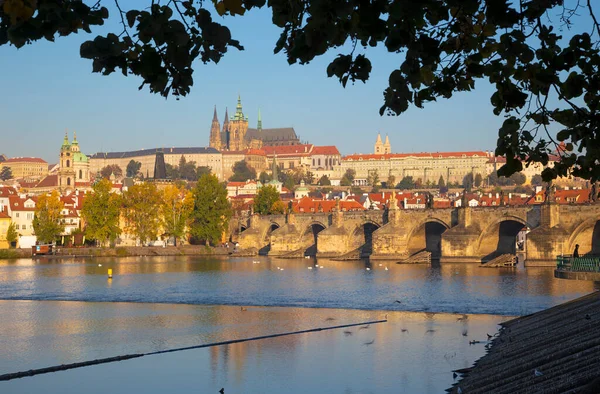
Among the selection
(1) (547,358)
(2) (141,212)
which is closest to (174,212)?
(2) (141,212)

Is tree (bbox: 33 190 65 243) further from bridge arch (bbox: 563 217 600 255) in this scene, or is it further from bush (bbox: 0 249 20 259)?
bridge arch (bbox: 563 217 600 255)

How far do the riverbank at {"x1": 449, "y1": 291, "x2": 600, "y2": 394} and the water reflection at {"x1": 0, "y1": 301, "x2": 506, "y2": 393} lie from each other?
944mm

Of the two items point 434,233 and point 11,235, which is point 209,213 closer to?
point 11,235

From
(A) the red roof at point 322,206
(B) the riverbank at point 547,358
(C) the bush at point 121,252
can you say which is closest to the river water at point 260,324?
(B) the riverbank at point 547,358

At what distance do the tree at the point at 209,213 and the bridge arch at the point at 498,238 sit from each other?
26586 millimetres

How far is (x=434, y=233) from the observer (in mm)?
66312

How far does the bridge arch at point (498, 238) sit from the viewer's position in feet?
192

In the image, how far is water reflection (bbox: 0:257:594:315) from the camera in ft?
109

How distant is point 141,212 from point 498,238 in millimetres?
29869

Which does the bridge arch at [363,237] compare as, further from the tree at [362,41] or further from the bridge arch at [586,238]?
the tree at [362,41]

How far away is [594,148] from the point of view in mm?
6809

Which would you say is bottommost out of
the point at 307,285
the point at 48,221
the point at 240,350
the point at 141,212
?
the point at 240,350

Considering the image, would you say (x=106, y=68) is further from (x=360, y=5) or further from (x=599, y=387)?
(x=599, y=387)

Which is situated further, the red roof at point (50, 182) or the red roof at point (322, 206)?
the red roof at point (50, 182)
